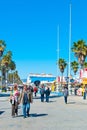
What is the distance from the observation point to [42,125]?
55.3 feet

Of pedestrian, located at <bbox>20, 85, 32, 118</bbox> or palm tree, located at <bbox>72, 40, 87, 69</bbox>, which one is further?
palm tree, located at <bbox>72, 40, 87, 69</bbox>

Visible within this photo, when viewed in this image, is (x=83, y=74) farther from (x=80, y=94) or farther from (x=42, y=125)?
(x=42, y=125)

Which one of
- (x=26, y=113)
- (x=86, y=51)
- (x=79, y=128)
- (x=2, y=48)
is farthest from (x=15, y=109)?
(x=2, y=48)

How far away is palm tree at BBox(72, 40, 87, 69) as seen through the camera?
8056 cm

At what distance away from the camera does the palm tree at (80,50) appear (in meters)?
80.6

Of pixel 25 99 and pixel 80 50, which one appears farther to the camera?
pixel 80 50

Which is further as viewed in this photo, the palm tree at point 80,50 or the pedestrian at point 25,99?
the palm tree at point 80,50

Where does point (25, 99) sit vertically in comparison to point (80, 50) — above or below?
below

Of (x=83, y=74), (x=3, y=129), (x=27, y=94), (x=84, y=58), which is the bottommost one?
(x=3, y=129)

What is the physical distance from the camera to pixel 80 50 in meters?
81.2

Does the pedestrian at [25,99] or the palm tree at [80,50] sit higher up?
the palm tree at [80,50]

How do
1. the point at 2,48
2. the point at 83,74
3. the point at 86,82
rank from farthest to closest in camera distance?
1. the point at 2,48
2. the point at 86,82
3. the point at 83,74

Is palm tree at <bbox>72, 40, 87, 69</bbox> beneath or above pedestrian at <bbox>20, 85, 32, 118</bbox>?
above

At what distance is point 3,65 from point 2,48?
19.4m
